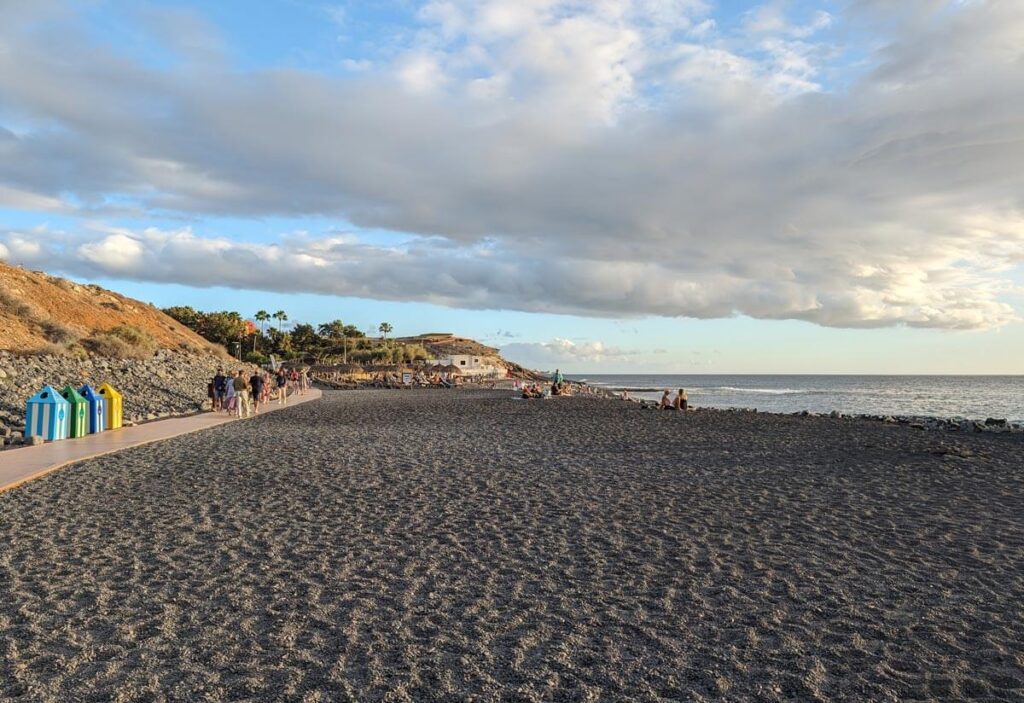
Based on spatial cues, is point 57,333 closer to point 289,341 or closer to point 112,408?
point 112,408

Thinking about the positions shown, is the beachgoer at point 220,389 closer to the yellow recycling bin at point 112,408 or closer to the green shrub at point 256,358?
the yellow recycling bin at point 112,408

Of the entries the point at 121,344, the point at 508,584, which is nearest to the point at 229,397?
the point at 121,344

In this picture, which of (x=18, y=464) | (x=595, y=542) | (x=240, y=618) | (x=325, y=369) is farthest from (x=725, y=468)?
(x=325, y=369)

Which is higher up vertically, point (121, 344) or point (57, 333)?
point (57, 333)

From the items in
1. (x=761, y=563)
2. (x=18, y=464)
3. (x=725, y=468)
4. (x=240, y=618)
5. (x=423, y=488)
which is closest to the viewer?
(x=240, y=618)

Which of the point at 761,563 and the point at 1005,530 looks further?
the point at 1005,530

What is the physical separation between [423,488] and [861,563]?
5.59 meters

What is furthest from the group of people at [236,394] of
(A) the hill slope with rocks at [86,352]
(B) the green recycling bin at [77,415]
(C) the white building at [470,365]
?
(C) the white building at [470,365]

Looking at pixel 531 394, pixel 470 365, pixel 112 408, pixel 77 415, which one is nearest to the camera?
pixel 77 415

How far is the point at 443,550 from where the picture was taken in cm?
663

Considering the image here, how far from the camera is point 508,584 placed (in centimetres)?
560

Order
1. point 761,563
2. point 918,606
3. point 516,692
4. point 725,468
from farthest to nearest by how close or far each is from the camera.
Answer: point 725,468 → point 761,563 → point 918,606 → point 516,692

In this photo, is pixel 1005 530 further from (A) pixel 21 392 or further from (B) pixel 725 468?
(A) pixel 21 392

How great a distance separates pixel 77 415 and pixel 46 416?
0.88m
